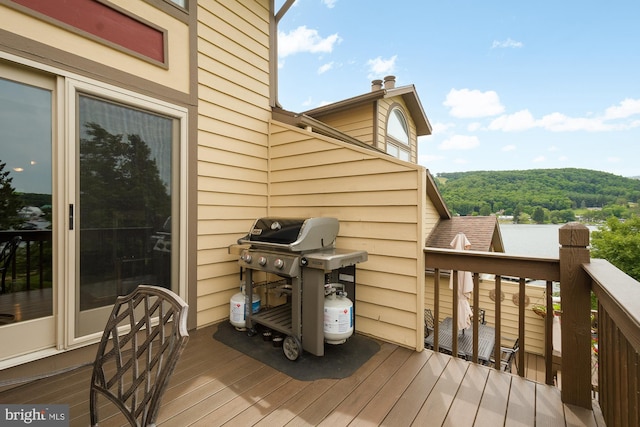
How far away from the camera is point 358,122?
238 inches

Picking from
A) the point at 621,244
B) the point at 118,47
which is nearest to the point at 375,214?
the point at 118,47

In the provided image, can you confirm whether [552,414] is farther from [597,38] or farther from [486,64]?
[486,64]

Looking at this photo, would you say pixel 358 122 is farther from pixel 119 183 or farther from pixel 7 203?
pixel 7 203

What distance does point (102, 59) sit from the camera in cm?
226

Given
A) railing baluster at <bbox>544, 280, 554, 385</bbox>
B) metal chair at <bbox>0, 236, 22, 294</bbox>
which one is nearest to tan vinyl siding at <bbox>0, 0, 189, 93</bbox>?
metal chair at <bbox>0, 236, 22, 294</bbox>

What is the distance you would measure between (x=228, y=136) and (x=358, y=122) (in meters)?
3.56

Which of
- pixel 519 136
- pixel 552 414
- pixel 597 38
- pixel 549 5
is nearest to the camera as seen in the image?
pixel 552 414

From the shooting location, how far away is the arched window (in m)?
6.40

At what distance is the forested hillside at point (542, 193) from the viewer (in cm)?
927

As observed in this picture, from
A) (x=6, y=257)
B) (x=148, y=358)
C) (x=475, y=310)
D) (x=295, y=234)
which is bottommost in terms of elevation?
(x=475, y=310)

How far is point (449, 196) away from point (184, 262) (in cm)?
1054

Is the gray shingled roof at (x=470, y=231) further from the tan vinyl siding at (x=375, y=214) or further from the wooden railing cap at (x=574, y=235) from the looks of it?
the wooden railing cap at (x=574, y=235)

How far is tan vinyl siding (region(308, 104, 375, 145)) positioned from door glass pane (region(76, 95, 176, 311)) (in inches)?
159

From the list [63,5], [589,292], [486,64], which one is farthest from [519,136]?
[63,5]
